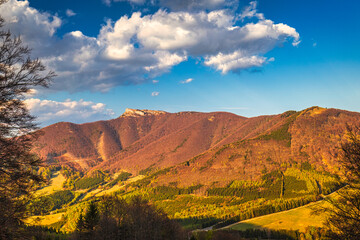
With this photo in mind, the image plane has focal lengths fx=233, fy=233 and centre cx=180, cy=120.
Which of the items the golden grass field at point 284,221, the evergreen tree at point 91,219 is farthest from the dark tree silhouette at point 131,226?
the golden grass field at point 284,221

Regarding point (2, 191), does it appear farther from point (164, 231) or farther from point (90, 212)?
point (164, 231)

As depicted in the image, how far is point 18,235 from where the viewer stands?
12734mm

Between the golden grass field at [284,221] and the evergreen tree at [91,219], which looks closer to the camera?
the evergreen tree at [91,219]

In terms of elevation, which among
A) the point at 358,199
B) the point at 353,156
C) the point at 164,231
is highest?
the point at 353,156

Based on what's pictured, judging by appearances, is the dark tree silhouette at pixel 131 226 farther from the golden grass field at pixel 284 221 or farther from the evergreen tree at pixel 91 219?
the golden grass field at pixel 284 221

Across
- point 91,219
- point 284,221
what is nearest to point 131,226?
point 91,219

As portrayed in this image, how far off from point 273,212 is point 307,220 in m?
30.1

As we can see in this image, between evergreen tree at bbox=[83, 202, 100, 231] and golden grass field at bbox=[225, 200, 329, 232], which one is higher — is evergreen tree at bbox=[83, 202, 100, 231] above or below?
above

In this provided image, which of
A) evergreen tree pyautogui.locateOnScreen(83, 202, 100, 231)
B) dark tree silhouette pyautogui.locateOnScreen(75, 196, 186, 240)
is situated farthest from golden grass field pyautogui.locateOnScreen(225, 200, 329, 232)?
evergreen tree pyautogui.locateOnScreen(83, 202, 100, 231)

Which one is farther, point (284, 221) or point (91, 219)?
point (284, 221)

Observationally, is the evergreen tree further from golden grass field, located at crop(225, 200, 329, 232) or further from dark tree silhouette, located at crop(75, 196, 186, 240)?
golden grass field, located at crop(225, 200, 329, 232)

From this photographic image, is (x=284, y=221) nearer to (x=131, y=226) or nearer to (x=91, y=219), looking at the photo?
(x=131, y=226)

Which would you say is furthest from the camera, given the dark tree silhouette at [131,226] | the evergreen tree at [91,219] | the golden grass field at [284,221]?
the golden grass field at [284,221]

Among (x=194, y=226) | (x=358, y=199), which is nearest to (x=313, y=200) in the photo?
(x=194, y=226)
